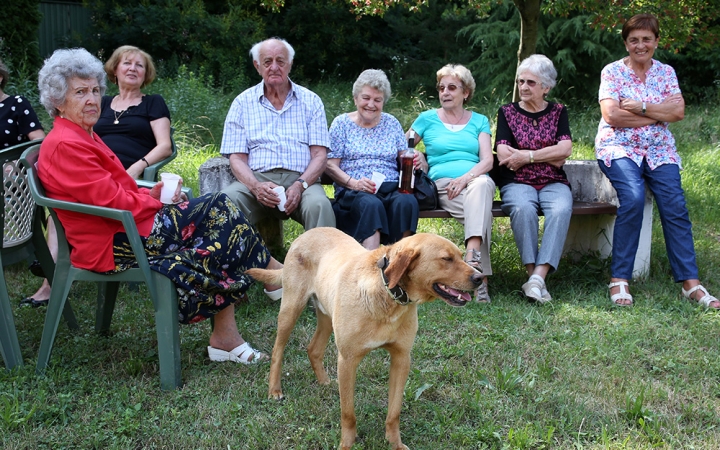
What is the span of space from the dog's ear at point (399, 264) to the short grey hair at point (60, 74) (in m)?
1.98

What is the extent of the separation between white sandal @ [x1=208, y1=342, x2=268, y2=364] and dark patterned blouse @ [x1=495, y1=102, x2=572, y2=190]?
2.56 metres

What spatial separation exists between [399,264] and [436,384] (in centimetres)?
113

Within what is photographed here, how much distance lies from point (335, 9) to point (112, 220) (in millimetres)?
12561

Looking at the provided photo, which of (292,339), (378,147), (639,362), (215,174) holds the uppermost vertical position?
(378,147)

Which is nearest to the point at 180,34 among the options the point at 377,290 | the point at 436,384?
the point at 436,384

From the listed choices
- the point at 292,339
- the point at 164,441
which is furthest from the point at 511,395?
the point at 164,441

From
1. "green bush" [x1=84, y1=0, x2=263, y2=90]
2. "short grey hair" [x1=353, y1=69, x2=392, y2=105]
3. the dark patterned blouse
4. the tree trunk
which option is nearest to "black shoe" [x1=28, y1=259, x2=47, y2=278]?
"short grey hair" [x1=353, y1=69, x2=392, y2=105]

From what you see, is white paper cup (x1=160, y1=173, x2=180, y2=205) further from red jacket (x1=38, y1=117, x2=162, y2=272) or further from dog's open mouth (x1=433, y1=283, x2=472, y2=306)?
dog's open mouth (x1=433, y1=283, x2=472, y2=306)

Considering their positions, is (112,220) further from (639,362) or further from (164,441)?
(639,362)

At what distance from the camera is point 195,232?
3768 millimetres

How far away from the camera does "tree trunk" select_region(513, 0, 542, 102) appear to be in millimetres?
8693

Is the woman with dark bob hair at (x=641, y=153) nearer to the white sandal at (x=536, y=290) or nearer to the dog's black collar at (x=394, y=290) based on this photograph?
the white sandal at (x=536, y=290)

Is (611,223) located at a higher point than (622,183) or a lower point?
lower

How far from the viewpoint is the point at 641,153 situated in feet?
16.8
